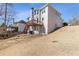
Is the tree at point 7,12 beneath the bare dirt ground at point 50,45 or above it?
above

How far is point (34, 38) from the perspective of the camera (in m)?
3.43

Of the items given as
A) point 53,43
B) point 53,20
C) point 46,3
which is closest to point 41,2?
point 46,3

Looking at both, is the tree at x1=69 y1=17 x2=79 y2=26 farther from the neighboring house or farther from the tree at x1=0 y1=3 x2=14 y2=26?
the tree at x1=0 y1=3 x2=14 y2=26

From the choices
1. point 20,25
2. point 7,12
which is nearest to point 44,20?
point 20,25

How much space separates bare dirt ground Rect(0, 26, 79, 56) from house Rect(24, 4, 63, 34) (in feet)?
0.28

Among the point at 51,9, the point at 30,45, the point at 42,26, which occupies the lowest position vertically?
the point at 30,45

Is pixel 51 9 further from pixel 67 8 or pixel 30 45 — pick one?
pixel 30 45

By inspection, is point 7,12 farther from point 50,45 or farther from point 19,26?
point 50,45

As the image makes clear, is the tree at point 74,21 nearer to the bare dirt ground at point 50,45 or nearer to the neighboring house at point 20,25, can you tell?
the bare dirt ground at point 50,45

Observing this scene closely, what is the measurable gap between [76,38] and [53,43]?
0.30 meters

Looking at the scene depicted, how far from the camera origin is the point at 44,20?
3.42m

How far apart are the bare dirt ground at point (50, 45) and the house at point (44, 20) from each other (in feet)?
0.28

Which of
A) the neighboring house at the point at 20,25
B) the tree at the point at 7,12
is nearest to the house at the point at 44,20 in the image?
the neighboring house at the point at 20,25

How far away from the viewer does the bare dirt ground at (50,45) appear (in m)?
3.32
